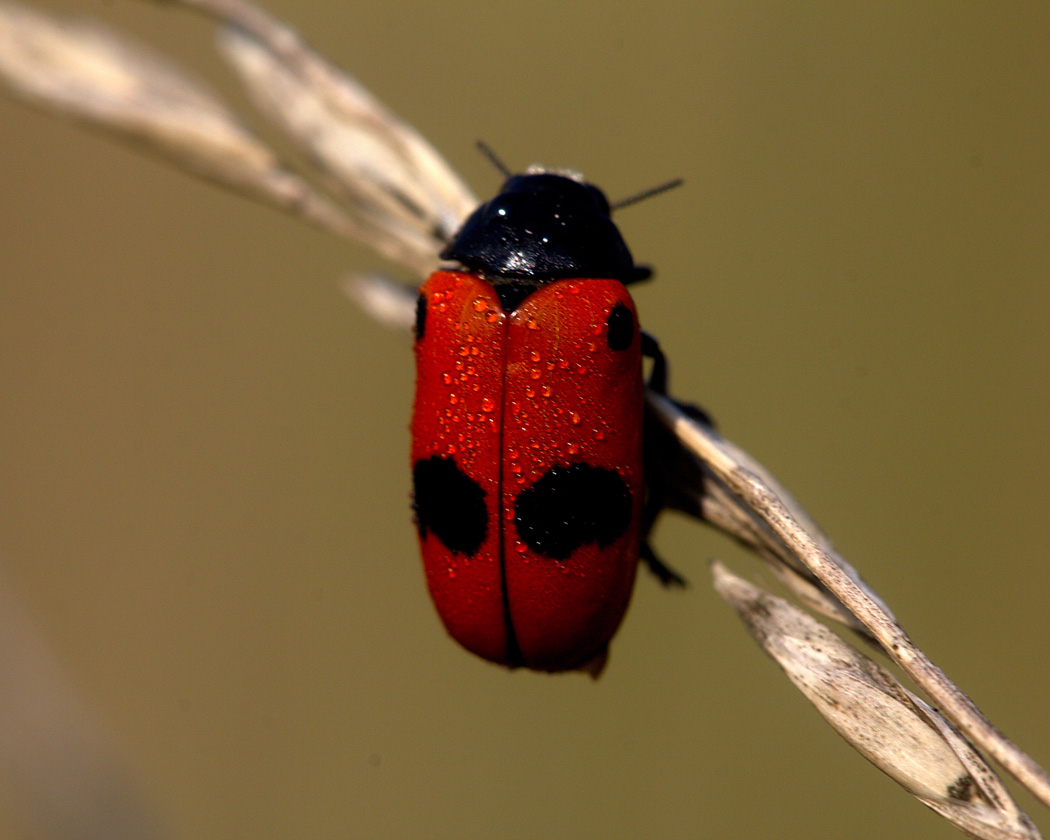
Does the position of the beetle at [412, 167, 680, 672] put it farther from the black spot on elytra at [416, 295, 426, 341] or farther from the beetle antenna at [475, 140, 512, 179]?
the beetle antenna at [475, 140, 512, 179]

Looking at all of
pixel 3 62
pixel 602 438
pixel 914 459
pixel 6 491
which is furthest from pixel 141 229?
pixel 914 459

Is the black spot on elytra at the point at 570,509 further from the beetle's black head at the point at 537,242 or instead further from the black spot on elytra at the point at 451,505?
the beetle's black head at the point at 537,242

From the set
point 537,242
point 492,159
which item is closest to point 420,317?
point 537,242

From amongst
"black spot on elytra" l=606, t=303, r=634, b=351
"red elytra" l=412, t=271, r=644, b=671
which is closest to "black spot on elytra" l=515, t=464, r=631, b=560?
"red elytra" l=412, t=271, r=644, b=671

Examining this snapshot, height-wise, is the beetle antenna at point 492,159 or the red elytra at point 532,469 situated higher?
the beetle antenna at point 492,159

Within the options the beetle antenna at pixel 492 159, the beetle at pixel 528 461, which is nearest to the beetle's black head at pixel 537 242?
the beetle at pixel 528 461

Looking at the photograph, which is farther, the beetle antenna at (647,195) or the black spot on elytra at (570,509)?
the beetle antenna at (647,195)

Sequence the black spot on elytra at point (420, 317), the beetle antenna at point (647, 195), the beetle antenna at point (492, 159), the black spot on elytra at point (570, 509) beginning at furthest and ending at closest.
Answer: the beetle antenna at point (492, 159), the beetle antenna at point (647, 195), the black spot on elytra at point (420, 317), the black spot on elytra at point (570, 509)
